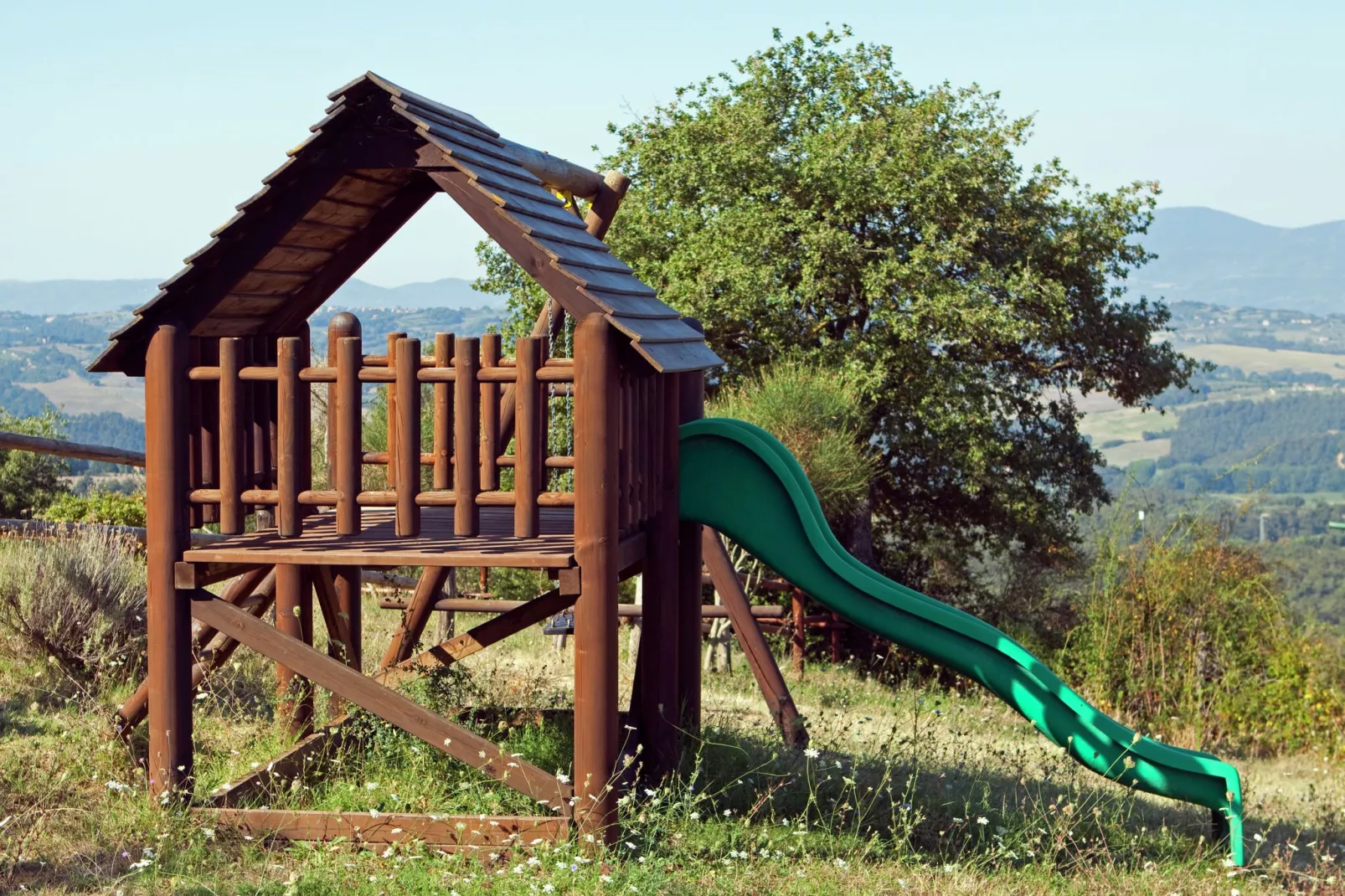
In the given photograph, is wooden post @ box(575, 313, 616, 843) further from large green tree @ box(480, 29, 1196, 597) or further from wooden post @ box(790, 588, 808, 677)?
large green tree @ box(480, 29, 1196, 597)

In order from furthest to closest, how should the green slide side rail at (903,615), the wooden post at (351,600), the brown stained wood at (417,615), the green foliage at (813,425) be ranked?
the green foliage at (813,425) → the wooden post at (351,600) → the brown stained wood at (417,615) → the green slide side rail at (903,615)

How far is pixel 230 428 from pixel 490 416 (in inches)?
38.9

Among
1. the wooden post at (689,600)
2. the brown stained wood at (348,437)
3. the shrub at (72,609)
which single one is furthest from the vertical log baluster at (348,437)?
the shrub at (72,609)

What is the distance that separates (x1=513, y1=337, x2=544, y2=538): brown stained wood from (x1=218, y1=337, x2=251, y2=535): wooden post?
3.61 feet

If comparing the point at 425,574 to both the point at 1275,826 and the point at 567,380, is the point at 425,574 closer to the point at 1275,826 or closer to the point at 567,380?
the point at 567,380

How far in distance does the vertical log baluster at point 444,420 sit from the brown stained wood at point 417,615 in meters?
1.66

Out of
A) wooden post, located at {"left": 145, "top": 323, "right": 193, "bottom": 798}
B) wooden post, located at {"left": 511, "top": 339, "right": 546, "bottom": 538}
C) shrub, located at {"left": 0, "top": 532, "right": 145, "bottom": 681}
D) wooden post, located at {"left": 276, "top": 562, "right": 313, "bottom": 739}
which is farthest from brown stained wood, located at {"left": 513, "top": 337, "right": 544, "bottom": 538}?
shrub, located at {"left": 0, "top": 532, "right": 145, "bottom": 681}

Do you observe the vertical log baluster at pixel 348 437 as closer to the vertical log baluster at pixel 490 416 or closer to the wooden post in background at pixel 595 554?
the vertical log baluster at pixel 490 416

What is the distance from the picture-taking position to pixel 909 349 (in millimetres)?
18328

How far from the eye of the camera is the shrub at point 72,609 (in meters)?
7.59

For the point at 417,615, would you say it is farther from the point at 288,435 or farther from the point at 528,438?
the point at 528,438

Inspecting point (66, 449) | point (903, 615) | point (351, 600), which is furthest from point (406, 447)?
point (66, 449)

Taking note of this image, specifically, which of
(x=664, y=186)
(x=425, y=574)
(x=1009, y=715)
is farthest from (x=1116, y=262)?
(x=425, y=574)

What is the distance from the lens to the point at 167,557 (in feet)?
16.8
